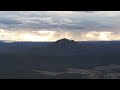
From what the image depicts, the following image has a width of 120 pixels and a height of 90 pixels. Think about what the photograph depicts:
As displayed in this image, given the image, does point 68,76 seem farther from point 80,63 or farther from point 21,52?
point 21,52
